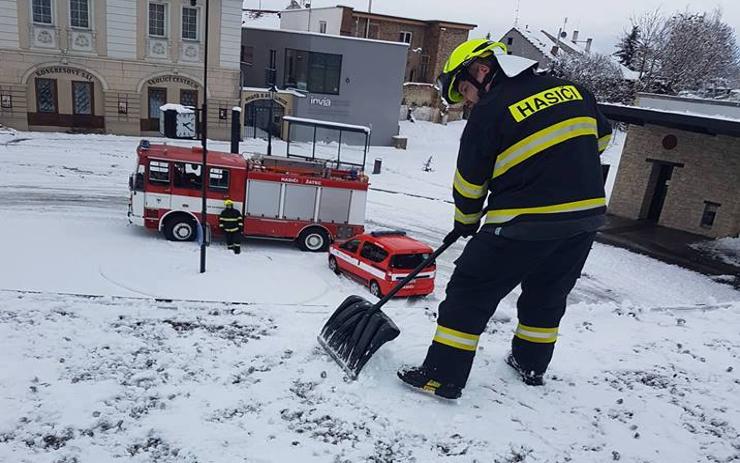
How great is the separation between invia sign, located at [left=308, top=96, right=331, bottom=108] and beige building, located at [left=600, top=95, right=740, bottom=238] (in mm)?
17684

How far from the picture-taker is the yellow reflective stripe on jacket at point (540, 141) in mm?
3547

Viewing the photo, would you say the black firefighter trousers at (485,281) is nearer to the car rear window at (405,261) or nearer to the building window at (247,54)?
the car rear window at (405,261)

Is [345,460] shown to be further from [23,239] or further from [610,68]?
[610,68]

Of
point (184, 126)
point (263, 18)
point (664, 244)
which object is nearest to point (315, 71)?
point (263, 18)

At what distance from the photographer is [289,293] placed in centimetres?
1094

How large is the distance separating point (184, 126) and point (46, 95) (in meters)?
19.2

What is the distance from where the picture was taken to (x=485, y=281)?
3809mm

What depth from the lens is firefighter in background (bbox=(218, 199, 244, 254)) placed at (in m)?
13.6

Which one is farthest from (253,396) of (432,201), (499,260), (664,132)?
(664,132)

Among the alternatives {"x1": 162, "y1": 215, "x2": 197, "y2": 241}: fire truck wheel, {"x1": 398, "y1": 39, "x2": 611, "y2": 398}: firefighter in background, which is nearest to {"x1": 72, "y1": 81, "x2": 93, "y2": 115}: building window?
{"x1": 162, "y1": 215, "x2": 197, "y2": 241}: fire truck wheel

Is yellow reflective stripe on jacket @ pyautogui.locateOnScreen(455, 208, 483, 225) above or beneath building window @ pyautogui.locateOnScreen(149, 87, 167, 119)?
above

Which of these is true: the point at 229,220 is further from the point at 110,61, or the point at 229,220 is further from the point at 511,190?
the point at 110,61

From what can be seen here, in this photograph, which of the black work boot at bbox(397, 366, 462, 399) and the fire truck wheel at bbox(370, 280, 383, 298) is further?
the fire truck wheel at bbox(370, 280, 383, 298)

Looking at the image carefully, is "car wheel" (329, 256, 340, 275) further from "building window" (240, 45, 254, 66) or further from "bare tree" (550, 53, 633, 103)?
"bare tree" (550, 53, 633, 103)
